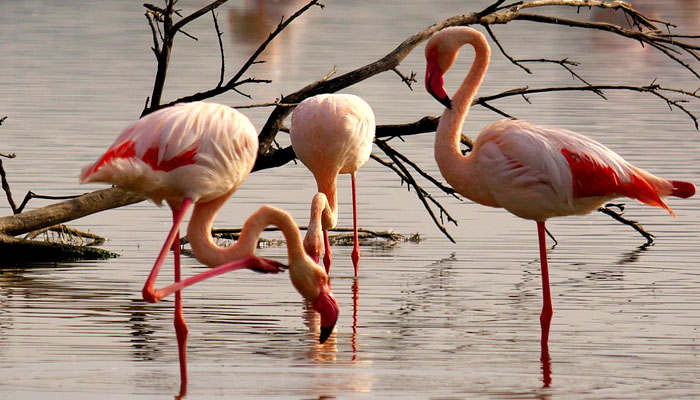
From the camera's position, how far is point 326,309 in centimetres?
659

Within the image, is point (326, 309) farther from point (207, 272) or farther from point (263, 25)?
point (263, 25)

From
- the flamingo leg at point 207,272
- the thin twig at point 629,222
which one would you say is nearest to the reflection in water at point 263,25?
the thin twig at point 629,222

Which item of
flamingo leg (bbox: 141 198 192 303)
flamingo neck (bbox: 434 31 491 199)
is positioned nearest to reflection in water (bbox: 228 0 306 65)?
flamingo neck (bbox: 434 31 491 199)

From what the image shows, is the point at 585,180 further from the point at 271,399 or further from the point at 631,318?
the point at 271,399

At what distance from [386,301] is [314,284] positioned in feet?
5.73

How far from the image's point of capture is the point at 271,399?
596 cm

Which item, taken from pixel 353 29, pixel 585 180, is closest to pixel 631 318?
pixel 585 180

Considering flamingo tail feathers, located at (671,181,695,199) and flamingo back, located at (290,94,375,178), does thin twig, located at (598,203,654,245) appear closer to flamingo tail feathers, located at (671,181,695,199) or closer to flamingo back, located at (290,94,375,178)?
flamingo back, located at (290,94,375,178)

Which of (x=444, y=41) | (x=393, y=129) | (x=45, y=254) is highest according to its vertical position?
(x=444, y=41)

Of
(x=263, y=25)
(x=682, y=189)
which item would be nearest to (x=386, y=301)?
(x=682, y=189)

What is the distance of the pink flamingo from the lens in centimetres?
645

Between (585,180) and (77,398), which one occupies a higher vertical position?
(585,180)

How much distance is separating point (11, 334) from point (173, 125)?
4.60 feet

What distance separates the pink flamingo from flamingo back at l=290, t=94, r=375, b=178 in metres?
2.25
